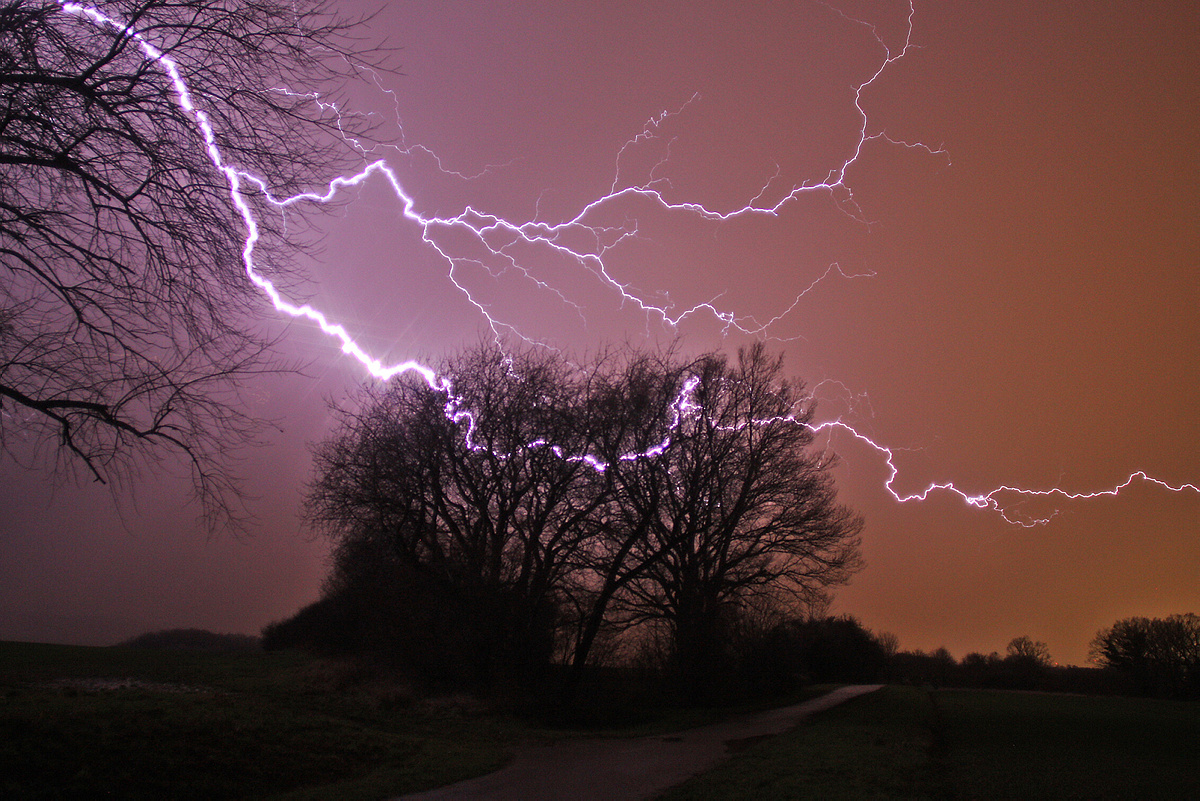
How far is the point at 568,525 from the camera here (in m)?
16.3

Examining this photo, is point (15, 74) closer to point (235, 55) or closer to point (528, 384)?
point (235, 55)

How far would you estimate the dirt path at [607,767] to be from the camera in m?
7.06

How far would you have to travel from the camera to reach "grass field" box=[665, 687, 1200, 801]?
A: 22.0 feet

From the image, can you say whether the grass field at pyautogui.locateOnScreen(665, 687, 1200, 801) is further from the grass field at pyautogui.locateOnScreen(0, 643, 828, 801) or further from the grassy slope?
the grassy slope

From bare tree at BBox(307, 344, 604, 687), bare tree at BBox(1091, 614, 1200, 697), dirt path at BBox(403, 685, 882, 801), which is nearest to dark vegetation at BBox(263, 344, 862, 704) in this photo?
bare tree at BBox(307, 344, 604, 687)

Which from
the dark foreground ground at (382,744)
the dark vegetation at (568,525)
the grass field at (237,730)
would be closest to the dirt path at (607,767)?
the dark foreground ground at (382,744)

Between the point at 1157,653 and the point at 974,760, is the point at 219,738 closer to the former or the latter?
the point at 974,760

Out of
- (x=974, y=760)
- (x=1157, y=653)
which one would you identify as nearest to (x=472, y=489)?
(x=974, y=760)

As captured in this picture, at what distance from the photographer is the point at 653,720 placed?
15.2 meters

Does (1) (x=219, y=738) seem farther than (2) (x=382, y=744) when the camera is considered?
No

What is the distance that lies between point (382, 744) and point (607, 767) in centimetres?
318

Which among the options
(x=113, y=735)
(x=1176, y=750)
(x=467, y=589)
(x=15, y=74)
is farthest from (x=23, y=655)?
(x=1176, y=750)

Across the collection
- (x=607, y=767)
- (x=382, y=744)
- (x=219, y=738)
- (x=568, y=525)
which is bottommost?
(x=607, y=767)

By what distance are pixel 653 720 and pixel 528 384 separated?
8690 millimetres
